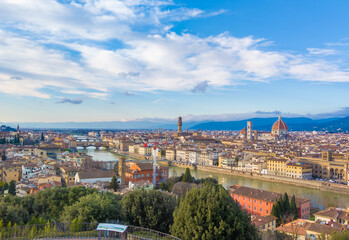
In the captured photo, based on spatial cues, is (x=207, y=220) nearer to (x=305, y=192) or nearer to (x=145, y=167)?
(x=145, y=167)

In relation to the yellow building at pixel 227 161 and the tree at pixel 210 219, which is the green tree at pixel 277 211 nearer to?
the tree at pixel 210 219

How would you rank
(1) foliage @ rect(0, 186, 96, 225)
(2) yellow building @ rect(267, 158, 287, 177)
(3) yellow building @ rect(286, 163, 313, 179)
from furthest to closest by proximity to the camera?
(2) yellow building @ rect(267, 158, 287, 177), (3) yellow building @ rect(286, 163, 313, 179), (1) foliage @ rect(0, 186, 96, 225)

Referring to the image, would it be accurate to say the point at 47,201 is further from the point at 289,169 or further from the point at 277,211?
the point at 289,169

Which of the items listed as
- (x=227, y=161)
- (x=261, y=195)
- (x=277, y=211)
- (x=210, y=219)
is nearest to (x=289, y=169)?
(x=227, y=161)

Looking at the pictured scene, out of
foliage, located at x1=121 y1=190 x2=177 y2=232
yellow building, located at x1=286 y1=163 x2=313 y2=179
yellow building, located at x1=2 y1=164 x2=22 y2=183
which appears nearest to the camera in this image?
foliage, located at x1=121 y1=190 x2=177 y2=232

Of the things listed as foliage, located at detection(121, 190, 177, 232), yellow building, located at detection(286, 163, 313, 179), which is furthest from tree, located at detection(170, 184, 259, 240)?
yellow building, located at detection(286, 163, 313, 179)

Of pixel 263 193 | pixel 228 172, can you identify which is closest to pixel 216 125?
pixel 228 172

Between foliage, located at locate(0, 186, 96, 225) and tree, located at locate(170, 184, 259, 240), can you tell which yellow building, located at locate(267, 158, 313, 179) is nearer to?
foliage, located at locate(0, 186, 96, 225)
